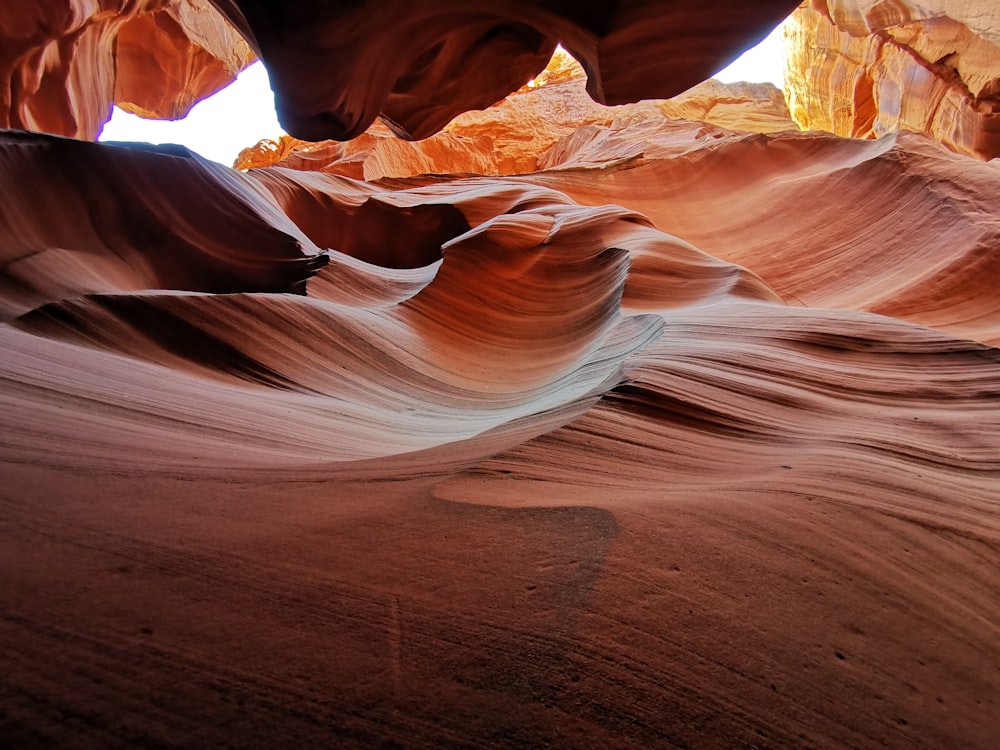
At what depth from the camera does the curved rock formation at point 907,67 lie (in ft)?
31.6

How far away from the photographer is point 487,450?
5.68 feet

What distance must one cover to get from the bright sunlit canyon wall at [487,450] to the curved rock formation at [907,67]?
5.60m

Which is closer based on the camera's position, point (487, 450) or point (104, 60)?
point (487, 450)

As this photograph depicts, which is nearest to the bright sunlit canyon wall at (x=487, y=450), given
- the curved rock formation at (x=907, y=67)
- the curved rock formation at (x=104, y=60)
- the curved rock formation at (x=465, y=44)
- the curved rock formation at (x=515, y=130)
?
the curved rock formation at (x=465, y=44)

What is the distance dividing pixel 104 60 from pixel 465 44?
7.86 m

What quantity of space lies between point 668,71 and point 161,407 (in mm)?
3350

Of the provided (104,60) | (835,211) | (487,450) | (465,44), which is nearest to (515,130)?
(104,60)

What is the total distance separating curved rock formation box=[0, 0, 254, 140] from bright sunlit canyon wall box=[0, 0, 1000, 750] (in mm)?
4178

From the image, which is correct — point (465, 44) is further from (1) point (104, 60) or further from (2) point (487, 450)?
(1) point (104, 60)

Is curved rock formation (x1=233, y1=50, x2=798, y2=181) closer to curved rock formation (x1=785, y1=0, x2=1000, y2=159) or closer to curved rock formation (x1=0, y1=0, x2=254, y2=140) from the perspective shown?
curved rock formation (x1=785, y1=0, x2=1000, y2=159)

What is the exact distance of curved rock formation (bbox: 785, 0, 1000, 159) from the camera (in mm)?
9617

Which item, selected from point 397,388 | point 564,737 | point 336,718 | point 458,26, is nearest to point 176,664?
point 336,718

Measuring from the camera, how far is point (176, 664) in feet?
2.79

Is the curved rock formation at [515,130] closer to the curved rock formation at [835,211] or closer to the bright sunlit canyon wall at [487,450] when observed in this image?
the curved rock formation at [835,211]
